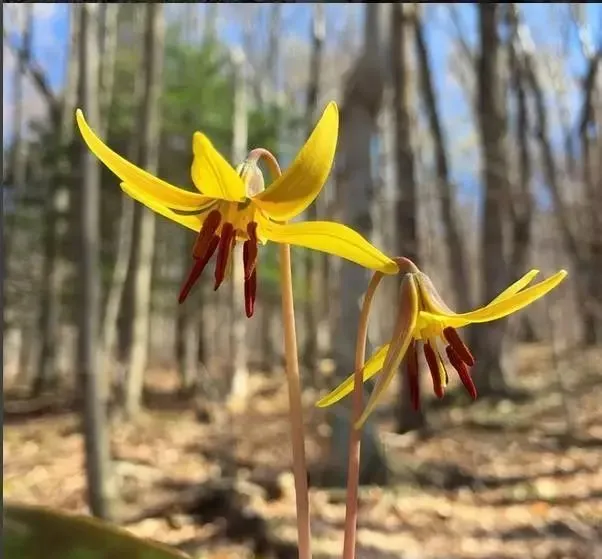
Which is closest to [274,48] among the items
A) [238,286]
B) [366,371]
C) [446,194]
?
[446,194]

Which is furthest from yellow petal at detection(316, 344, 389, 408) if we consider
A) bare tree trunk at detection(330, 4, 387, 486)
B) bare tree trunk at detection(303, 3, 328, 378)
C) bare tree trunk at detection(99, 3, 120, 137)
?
bare tree trunk at detection(303, 3, 328, 378)

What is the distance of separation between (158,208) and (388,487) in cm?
159

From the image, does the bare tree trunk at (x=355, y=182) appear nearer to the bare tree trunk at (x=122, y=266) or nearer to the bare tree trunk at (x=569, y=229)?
the bare tree trunk at (x=569, y=229)

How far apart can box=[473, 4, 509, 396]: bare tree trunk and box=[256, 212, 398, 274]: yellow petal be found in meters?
2.52

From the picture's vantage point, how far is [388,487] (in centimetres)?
194

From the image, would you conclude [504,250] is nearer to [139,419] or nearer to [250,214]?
[139,419]

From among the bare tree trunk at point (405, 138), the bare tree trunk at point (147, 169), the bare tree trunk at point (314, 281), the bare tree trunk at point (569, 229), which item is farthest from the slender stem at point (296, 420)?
the bare tree trunk at point (314, 281)

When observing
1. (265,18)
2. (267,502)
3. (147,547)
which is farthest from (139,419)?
(147,547)

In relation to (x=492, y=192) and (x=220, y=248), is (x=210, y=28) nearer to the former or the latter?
(x=492, y=192)

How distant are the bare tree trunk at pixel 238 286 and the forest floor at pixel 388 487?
450 mm

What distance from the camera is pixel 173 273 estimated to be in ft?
14.7

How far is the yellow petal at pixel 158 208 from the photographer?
47 centimetres

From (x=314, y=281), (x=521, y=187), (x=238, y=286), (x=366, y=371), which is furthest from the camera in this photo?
(x=314, y=281)

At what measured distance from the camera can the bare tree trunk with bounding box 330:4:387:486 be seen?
163 centimetres
